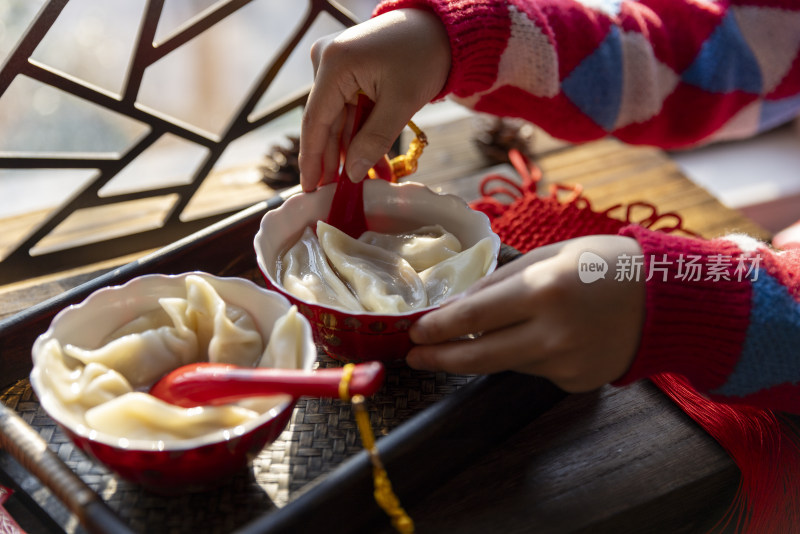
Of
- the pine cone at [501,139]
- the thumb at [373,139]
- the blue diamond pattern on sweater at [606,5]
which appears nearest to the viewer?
the thumb at [373,139]

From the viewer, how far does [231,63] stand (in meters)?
2.22

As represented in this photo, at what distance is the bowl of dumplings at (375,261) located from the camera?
709 millimetres

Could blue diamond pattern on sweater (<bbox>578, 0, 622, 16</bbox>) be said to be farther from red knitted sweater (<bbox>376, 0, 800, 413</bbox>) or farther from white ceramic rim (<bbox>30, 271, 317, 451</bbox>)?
white ceramic rim (<bbox>30, 271, 317, 451</bbox>)

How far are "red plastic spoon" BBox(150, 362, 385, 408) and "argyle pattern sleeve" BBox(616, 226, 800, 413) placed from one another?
0.30 meters

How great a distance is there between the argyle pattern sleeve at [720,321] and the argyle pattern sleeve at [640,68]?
41 centimetres

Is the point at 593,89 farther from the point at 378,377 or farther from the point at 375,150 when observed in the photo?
the point at 378,377

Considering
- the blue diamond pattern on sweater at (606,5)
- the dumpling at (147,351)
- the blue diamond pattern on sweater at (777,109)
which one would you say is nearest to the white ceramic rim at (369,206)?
the dumpling at (147,351)

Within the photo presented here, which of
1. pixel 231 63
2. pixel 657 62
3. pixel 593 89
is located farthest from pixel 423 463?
pixel 231 63

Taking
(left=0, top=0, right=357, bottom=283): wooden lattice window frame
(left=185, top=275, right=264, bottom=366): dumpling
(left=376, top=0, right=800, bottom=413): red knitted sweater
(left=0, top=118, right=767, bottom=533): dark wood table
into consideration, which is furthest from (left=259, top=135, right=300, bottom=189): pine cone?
(left=0, top=118, right=767, bottom=533): dark wood table

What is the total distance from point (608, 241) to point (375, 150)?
299 millimetres

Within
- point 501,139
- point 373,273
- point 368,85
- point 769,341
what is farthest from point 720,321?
point 501,139

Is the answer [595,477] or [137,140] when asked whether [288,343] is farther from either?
[137,140]

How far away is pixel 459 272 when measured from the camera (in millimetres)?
775

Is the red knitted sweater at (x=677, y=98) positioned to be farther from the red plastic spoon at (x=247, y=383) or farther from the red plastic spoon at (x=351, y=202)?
the red plastic spoon at (x=247, y=383)
